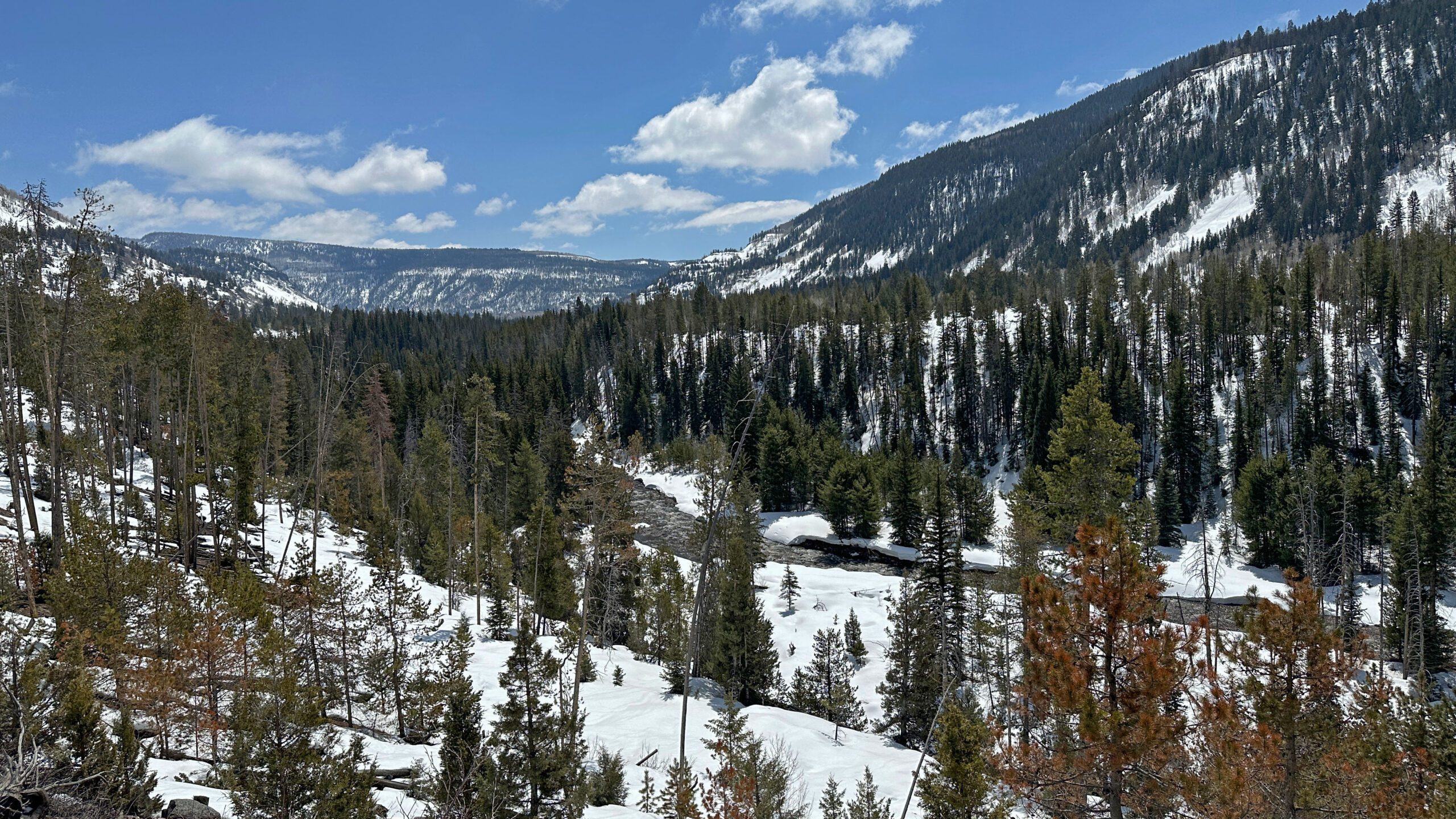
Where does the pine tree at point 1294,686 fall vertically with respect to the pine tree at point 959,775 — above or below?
above

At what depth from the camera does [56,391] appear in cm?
2256

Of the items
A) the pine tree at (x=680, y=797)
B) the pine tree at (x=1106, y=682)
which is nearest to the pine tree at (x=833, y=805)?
the pine tree at (x=680, y=797)

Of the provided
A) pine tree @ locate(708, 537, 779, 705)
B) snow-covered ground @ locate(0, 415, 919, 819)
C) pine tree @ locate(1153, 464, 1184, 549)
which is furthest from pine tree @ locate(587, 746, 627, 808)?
pine tree @ locate(1153, 464, 1184, 549)

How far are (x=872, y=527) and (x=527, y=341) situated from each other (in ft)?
329

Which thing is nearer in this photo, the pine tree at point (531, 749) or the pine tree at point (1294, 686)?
the pine tree at point (1294, 686)

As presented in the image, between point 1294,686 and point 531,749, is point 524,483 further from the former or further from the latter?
point 1294,686

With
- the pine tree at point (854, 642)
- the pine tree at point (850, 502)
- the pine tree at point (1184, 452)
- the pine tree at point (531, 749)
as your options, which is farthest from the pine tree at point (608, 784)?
the pine tree at point (1184, 452)

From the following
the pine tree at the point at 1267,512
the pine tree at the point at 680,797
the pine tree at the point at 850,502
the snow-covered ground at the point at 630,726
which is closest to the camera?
the pine tree at the point at 680,797

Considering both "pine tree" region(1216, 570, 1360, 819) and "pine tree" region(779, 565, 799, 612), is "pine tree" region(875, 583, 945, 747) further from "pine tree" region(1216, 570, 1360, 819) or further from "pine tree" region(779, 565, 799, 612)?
"pine tree" region(779, 565, 799, 612)

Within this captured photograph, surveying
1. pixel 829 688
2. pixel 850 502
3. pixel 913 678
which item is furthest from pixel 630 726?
pixel 850 502

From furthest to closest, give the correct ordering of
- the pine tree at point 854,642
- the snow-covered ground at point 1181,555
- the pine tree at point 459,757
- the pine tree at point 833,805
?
the snow-covered ground at point 1181,555 → the pine tree at point 854,642 → the pine tree at point 833,805 → the pine tree at point 459,757

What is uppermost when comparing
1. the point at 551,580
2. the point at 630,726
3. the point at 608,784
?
the point at 608,784

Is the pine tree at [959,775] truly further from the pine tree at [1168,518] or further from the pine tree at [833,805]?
the pine tree at [1168,518]

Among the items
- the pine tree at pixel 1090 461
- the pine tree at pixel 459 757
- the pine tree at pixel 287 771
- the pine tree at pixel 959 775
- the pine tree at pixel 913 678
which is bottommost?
the pine tree at pixel 913 678
